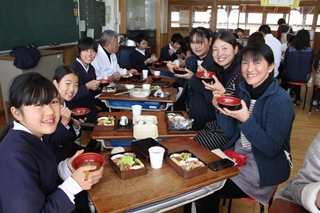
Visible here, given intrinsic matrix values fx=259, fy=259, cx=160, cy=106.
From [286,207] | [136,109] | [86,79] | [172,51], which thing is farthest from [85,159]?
[172,51]

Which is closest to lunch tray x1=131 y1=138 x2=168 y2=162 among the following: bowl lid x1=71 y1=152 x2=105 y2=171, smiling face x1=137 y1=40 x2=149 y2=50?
bowl lid x1=71 y1=152 x2=105 y2=171

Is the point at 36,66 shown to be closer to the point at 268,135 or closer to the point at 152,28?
the point at 268,135

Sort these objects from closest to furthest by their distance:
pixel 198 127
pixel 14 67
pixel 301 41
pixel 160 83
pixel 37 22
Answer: pixel 198 127, pixel 160 83, pixel 14 67, pixel 37 22, pixel 301 41

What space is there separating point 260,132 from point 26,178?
117cm

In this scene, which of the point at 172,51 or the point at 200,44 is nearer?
the point at 200,44

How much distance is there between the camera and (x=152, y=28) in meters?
8.08

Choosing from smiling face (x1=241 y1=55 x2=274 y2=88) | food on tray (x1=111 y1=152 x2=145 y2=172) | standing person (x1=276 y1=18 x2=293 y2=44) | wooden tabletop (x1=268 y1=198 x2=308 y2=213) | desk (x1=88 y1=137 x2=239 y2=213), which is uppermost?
Answer: standing person (x1=276 y1=18 x2=293 y2=44)

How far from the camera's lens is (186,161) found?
54.3 inches

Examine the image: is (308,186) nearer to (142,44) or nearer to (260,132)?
(260,132)

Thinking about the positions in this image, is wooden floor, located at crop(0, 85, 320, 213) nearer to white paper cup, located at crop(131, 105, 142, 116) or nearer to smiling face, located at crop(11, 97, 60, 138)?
white paper cup, located at crop(131, 105, 142, 116)

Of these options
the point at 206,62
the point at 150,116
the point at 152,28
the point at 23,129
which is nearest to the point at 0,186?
the point at 23,129

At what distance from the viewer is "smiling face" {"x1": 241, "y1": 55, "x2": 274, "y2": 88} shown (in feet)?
5.28

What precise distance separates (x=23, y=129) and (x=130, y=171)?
1.67ft

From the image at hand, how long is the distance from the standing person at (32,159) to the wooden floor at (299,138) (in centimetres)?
131
